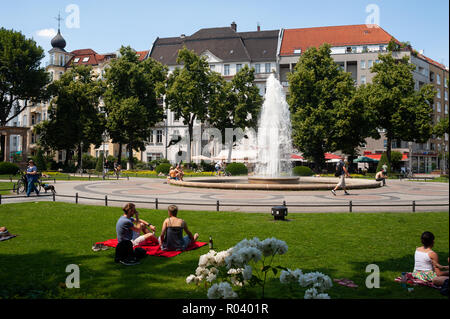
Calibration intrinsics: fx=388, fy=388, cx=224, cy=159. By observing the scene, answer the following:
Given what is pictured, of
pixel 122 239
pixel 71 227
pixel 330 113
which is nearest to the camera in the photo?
pixel 122 239

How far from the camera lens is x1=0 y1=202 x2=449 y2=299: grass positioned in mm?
5727

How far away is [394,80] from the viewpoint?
157 ft

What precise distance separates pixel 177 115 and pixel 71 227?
45548mm

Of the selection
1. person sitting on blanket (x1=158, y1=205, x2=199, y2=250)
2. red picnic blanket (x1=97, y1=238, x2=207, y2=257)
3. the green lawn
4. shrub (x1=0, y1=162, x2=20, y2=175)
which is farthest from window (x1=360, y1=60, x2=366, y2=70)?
person sitting on blanket (x1=158, y1=205, x2=199, y2=250)

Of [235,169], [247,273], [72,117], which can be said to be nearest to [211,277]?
[247,273]

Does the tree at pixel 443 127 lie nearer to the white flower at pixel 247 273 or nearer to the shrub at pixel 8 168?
the white flower at pixel 247 273

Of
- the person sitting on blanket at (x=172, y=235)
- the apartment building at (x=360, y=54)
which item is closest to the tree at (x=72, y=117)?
the apartment building at (x=360, y=54)

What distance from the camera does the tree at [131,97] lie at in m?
53.1

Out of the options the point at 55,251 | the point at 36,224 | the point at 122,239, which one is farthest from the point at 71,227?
the point at 122,239

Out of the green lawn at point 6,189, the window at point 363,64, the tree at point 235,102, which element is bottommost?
the green lawn at point 6,189

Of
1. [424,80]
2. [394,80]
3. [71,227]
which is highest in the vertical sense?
[424,80]

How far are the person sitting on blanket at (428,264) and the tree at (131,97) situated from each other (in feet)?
162

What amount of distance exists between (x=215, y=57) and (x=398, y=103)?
3535 centimetres

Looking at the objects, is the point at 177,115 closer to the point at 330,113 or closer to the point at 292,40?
the point at 330,113
